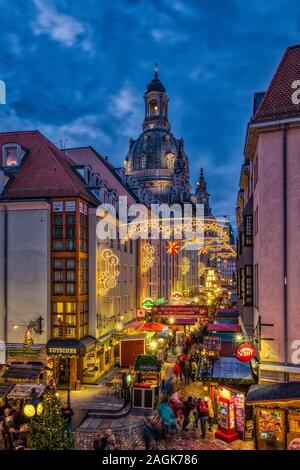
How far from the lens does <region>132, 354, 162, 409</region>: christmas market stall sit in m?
21.3

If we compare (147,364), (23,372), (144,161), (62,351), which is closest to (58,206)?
(62,351)

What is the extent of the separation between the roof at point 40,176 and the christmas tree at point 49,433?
15052 millimetres

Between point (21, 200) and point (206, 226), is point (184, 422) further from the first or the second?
point (21, 200)

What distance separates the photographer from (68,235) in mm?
25641

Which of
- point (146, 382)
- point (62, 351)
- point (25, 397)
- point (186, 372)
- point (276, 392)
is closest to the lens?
point (276, 392)

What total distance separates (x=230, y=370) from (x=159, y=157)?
81819mm

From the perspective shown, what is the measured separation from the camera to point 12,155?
28172 millimetres

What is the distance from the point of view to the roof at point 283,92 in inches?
671

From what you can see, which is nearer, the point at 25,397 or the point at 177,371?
the point at 25,397

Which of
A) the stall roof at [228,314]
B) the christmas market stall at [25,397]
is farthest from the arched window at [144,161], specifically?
the christmas market stall at [25,397]

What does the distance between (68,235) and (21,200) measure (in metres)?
3.84

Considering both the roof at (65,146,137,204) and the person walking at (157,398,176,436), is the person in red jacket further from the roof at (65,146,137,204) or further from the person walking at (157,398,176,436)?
the roof at (65,146,137,204)

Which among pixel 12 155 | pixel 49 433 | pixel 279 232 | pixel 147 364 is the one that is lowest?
pixel 147 364

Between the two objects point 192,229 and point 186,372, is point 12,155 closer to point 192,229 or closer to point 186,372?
point 192,229
